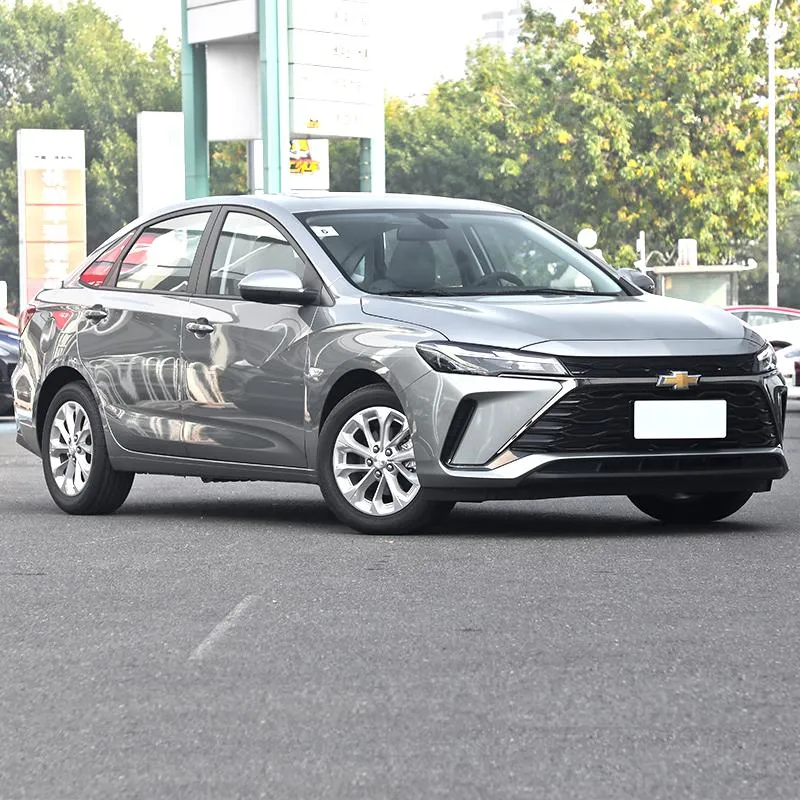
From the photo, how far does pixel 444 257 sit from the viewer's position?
10.6 meters

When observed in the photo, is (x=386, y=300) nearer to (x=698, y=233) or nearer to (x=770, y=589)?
(x=770, y=589)

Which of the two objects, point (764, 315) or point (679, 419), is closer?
point (679, 419)

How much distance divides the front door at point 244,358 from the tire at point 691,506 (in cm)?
173

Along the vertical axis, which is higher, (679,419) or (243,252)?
(243,252)

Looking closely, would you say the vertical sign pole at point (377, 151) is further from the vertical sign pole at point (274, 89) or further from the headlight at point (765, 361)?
the headlight at point (765, 361)

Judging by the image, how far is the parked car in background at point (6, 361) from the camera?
22.8 meters

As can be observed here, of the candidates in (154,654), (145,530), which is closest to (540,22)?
(145,530)

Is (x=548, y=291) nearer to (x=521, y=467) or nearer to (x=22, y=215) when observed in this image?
(x=521, y=467)

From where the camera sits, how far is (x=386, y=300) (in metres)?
10.1

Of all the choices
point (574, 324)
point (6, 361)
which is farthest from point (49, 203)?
point (574, 324)

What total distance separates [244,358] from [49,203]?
216 ft

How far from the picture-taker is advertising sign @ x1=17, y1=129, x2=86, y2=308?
74500 mm

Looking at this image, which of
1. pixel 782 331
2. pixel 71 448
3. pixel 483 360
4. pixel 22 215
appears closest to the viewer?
pixel 483 360

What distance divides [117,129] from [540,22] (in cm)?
3651
